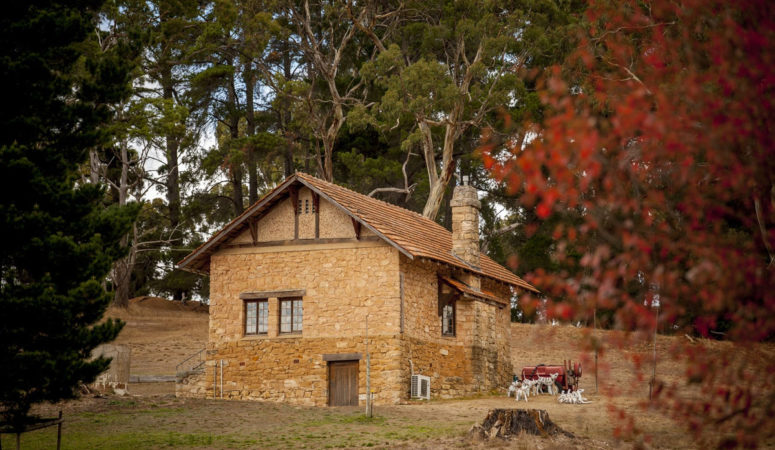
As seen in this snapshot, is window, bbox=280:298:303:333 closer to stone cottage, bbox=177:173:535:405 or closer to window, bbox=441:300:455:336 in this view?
stone cottage, bbox=177:173:535:405

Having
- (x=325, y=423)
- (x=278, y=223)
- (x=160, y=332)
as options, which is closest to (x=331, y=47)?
(x=160, y=332)

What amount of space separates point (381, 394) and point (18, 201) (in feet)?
36.7

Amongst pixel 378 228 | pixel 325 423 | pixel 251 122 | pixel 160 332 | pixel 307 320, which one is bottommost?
pixel 325 423

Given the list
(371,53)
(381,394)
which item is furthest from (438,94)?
(381,394)

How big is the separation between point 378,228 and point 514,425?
344 inches

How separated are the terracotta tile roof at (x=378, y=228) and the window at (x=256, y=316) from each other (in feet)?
6.66

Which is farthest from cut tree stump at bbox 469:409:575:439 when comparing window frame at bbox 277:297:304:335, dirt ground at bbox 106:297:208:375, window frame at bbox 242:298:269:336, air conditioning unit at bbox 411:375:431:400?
dirt ground at bbox 106:297:208:375

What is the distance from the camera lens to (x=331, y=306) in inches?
915

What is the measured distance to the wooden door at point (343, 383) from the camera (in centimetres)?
2300

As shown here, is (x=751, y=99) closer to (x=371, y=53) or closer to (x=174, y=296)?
(x=371, y=53)

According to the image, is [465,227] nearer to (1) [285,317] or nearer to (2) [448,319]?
(2) [448,319]

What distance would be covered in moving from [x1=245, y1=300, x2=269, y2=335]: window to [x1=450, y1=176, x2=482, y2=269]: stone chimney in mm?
6000

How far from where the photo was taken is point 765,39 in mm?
5852

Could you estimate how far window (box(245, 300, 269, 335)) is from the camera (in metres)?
24.1
